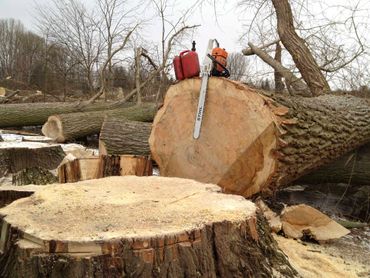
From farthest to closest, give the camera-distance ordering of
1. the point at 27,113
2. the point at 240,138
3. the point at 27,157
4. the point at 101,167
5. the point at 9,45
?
the point at 9,45 → the point at 27,113 → the point at 27,157 → the point at 101,167 → the point at 240,138

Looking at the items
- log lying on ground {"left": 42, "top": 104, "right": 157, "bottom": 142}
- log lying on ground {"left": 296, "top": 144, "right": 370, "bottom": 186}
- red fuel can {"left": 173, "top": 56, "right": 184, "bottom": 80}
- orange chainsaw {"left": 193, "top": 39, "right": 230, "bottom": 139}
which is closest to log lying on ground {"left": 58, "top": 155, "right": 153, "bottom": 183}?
orange chainsaw {"left": 193, "top": 39, "right": 230, "bottom": 139}

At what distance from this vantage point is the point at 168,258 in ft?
5.66

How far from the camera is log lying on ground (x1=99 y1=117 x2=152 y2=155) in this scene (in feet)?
15.3

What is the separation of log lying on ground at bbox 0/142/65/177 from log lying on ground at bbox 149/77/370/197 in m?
1.14

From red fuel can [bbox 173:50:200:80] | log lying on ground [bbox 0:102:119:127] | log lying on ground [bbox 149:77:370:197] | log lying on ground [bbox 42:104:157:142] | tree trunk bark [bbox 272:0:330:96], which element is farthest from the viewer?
log lying on ground [bbox 0:102:119:127]

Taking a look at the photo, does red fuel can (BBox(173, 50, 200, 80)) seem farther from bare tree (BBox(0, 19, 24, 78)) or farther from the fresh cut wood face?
bare tree (BBox(0, 19, 24, 78))

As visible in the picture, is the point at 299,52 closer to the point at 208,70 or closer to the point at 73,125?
the point at 208,70

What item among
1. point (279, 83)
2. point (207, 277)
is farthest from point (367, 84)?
point (207, 277)

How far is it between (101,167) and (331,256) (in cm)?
185

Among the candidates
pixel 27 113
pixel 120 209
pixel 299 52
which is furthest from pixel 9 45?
pixel 120 209

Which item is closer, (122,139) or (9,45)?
(122,139)

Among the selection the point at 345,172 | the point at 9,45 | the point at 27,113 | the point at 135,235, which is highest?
the point at 9,45

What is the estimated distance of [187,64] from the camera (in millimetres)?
3525

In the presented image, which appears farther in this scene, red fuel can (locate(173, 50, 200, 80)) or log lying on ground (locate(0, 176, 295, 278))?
red fuel can (locate(173, 50, 200, 80))
